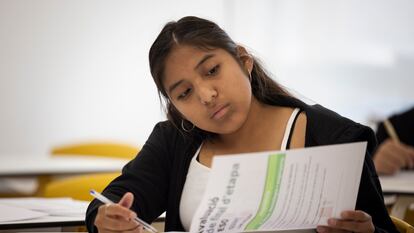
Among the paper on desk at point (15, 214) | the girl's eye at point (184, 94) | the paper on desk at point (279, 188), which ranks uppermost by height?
the girl's eye at point (184, 94)

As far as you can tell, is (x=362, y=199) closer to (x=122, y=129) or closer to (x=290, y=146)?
(x=290, y=146)

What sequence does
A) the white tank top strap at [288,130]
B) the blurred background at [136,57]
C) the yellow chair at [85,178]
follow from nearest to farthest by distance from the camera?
the white tank top strap at [288,130] → the yellow chair at [85,178] → the blurred background at [136,57]

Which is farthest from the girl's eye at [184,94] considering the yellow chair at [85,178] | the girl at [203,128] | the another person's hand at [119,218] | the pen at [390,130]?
the pen at [390,130]

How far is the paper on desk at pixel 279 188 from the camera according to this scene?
118cm

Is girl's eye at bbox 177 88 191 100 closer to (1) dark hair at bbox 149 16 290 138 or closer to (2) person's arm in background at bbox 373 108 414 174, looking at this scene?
(1) dark hair at bbox 149 16 290 138

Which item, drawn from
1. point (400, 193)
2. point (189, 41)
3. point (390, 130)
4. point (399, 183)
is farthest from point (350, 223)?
point (390, 130)

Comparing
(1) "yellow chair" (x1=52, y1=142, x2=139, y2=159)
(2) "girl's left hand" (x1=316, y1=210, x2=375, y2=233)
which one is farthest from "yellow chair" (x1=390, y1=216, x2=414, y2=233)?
(1) "yellow chair" (x1=52, y1=142, x2=139, y2=159)

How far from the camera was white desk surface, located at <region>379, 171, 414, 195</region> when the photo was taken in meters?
2.40

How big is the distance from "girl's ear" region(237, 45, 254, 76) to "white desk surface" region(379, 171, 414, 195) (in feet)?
3.08

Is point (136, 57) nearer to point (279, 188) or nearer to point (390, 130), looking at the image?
point (390, 130)

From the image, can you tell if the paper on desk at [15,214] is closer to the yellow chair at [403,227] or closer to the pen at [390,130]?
the yellow chair at [403,227]

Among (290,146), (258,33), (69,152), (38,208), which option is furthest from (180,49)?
(258,33)

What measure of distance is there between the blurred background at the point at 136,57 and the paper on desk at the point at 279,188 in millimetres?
3961

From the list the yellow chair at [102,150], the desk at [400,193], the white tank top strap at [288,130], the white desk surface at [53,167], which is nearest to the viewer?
the white tank top strap at [288,130]
